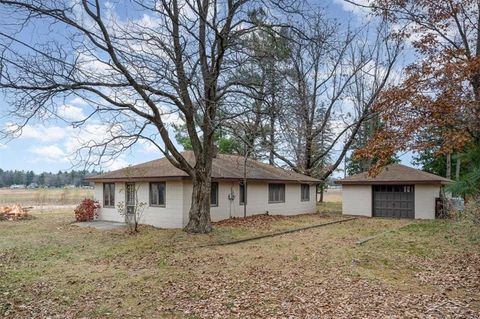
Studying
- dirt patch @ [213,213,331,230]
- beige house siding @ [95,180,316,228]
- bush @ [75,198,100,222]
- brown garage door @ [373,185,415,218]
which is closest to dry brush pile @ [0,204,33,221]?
bush @ [75,198,100,222]

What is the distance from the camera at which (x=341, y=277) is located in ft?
27.2

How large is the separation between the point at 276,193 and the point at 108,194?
9347mm

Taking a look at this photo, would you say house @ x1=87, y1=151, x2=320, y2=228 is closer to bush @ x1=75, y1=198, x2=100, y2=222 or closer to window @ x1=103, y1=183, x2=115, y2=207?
window @ x1=103, y1=183, x2=115, y2=207

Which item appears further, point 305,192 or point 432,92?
point 305,192

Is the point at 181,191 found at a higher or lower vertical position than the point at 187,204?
higher

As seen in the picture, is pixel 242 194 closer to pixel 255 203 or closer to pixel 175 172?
pixel 255 203

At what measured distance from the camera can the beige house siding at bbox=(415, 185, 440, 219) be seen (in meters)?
21.8

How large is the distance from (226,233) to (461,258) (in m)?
7.62

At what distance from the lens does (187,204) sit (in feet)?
53.9

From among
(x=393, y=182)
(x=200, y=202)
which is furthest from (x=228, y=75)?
(x=393, y=182)

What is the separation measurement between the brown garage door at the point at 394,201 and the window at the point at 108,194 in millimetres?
15137

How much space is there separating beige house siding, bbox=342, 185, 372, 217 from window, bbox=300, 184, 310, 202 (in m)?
2.41

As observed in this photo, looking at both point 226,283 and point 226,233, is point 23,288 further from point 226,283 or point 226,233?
point 226,233

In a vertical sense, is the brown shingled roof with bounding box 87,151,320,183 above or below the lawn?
above
